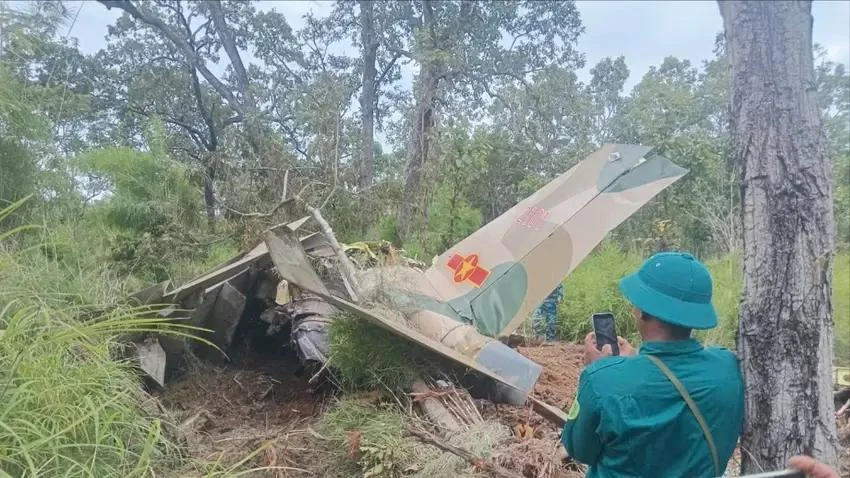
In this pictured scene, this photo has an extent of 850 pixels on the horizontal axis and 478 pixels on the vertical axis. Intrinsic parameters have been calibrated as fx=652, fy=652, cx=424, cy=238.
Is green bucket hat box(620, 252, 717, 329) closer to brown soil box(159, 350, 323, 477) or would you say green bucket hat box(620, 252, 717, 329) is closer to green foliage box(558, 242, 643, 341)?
brown soil box(159, 350, 323, 477)

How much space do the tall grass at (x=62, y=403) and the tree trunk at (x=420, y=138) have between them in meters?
5.46

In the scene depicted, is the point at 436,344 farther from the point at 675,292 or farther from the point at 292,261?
the point at 675,292

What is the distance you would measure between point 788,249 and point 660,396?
0.75 meters

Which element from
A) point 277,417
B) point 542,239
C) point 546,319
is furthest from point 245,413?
point 546,319

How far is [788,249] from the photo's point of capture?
208 cm

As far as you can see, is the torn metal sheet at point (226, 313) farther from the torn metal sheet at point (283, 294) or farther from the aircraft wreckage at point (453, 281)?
the torn metal sheet at point (283, 294)

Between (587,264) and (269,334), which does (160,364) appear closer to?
(269,334)

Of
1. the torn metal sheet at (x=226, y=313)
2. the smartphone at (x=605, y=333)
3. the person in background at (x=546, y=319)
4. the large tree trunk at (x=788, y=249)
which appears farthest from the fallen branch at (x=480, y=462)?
the person in background at (x=546, y=319)

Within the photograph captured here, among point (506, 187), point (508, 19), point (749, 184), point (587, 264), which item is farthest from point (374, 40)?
point (749, 184)

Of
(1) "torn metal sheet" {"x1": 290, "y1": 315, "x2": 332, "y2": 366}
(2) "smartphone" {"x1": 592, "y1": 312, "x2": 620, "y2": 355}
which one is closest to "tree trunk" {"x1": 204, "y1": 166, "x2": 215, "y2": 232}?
(1) "torn metal sheet" {"x1": 290, "y1": 315, "x2": 332, "y2": 366}

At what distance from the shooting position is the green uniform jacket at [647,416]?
5.60 feet

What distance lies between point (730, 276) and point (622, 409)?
5751 millimetres

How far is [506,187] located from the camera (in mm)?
10695

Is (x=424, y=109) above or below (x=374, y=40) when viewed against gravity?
below
